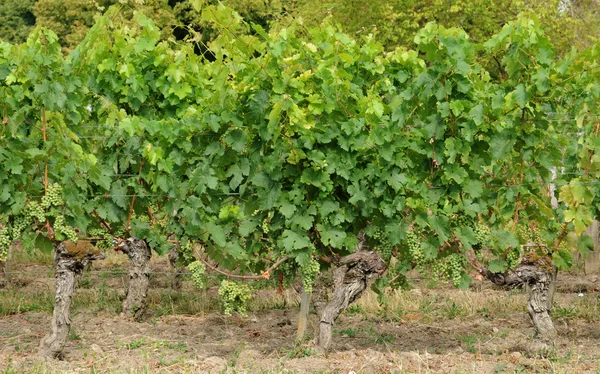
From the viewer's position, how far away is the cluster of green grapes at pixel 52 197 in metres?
6.30

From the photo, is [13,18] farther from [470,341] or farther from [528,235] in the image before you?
[528,235]

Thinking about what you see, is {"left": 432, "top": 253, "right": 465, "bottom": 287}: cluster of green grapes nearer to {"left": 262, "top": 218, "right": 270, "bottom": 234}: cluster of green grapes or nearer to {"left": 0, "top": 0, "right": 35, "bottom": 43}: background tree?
{"left": 262, "top": 218, "right": 270, "bottom": 234}: cluster of green grapes

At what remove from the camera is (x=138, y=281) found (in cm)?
825

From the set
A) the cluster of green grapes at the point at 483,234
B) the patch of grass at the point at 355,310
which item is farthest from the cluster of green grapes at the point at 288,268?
the patch of grass at the point at 355,310

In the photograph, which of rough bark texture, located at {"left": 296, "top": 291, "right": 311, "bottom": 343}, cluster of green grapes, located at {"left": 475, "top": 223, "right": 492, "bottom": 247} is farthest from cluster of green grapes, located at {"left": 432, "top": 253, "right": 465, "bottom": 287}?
rough bark texture, located at {"left": 296, "top": 291, "right": 311, "bottom": 343}

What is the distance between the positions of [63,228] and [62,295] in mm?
505

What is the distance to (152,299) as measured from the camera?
888cm

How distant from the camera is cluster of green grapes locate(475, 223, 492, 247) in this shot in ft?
20.8

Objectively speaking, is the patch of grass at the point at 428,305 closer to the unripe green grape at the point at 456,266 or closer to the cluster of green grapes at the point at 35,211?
the unripe green grape at the point at 456,266

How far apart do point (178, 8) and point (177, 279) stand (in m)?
15.0

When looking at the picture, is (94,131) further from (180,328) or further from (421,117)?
(421,117)

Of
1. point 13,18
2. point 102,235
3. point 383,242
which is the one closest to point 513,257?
point 383,242

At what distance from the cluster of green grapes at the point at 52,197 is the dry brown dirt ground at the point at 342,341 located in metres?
1.07

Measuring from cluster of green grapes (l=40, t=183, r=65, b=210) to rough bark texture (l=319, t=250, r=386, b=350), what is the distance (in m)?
2.02
